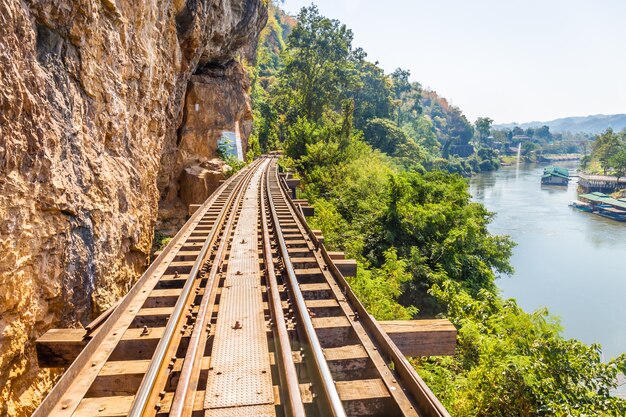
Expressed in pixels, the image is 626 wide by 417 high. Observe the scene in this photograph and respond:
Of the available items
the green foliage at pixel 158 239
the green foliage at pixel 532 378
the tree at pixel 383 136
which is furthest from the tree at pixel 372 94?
the green foliage at pixel 532 378

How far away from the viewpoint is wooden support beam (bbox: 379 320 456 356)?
395 centimetres

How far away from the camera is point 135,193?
351 inches

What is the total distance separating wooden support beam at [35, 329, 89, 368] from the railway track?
14 cm

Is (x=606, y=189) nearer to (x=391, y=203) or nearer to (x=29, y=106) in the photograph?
(x=391, y=203)

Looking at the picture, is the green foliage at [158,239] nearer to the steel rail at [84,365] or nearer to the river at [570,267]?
the steel rail at [84,365]

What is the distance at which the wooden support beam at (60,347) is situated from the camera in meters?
3.76

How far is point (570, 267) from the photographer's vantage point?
28.0 metres

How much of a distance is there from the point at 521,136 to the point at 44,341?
17606 cm

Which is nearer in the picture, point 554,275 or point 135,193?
point 135,193

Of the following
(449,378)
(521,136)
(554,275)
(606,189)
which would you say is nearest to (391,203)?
(449,378)

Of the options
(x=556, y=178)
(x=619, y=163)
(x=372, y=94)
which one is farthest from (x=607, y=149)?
(x=372, y=94)

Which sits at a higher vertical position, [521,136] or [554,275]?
[521,136]

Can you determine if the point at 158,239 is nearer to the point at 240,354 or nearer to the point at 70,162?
the point at 70,162

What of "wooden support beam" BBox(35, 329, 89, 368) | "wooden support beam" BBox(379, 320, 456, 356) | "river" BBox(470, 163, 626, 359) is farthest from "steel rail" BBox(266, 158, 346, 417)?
"river" BBox(470, 163, 626, 359)
